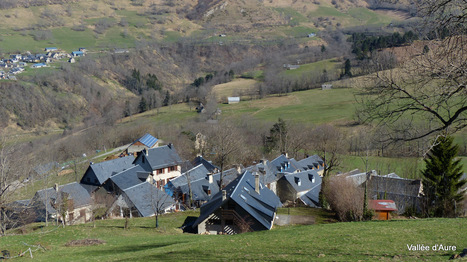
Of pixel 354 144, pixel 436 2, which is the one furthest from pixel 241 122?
pixel 436 2

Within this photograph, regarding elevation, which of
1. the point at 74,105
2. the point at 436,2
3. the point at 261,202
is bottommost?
the point at 74,105

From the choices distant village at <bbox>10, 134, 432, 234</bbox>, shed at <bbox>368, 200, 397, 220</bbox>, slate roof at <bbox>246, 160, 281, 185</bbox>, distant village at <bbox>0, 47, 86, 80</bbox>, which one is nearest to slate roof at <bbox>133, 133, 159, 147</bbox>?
distant village at <bbox>10, 134, 432, 234</bbox>

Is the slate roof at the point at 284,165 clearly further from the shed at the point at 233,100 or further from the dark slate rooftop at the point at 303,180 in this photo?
the shed at the point at 233,100

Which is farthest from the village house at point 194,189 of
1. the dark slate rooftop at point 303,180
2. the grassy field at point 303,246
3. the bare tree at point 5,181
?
the grassy field at point 303,246

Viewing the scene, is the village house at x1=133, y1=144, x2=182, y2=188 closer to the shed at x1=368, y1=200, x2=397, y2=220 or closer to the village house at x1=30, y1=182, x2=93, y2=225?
the village house at x1=30, y1=182, x2=93, y2=225

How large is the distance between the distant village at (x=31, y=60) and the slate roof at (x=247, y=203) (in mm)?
130178

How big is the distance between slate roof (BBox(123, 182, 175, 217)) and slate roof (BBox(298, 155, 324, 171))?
2623 centimetres

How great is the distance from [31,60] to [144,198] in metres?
150

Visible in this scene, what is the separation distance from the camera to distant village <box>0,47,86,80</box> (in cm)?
14546

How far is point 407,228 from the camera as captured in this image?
16.6m

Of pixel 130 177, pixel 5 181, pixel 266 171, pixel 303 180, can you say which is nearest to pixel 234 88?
pixel 303 180

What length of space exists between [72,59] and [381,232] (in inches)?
6918

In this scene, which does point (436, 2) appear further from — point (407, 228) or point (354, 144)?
point (354, 144)

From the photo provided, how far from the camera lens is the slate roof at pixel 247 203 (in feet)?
101
